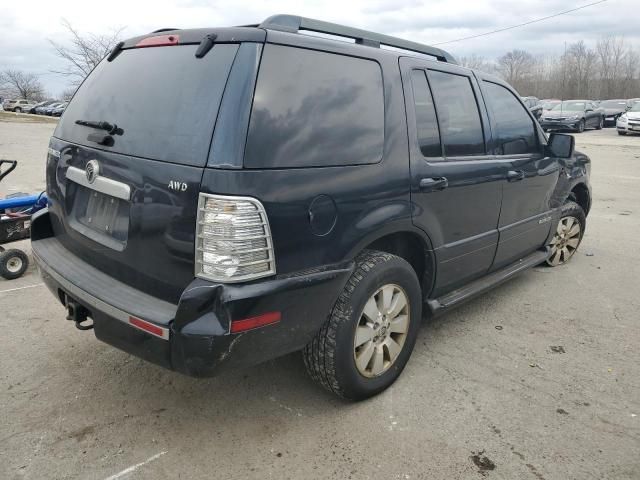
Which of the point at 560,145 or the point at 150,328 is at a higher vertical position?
the point at 560,145

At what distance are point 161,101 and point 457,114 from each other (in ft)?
6.37

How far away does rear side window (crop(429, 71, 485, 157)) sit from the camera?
10.5ft

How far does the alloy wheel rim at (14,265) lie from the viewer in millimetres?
4590

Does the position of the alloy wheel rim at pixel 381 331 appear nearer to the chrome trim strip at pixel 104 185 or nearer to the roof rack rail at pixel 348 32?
the chrome trim strip at pixel 104 185

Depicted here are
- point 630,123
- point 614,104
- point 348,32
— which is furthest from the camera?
point 614,104

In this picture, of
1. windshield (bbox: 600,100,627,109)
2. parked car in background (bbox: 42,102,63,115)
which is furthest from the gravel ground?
parked car in background (bbox: 42,102,63,115)

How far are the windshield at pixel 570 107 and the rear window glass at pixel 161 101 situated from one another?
2874 centimetres

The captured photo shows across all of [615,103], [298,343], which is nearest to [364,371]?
[298,343]

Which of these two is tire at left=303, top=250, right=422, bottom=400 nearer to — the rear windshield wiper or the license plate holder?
the license plate holder

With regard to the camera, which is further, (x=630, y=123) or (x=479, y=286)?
(x=630, y=123)

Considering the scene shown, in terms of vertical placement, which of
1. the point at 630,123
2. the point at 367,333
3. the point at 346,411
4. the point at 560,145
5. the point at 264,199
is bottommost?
the point at 346,411

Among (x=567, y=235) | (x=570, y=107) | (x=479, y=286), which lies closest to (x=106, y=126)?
(x=479, y=286)

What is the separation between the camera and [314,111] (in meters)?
2.37

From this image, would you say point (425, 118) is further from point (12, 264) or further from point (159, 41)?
point (12, 264)
